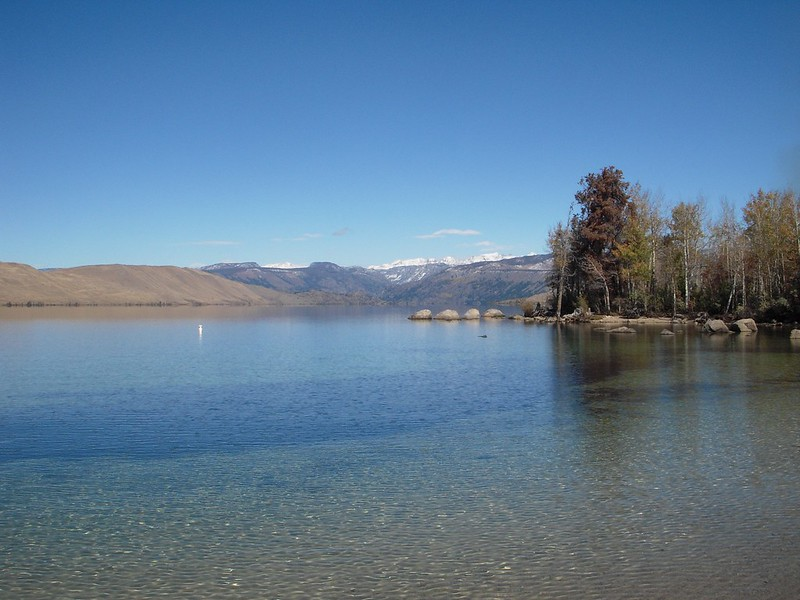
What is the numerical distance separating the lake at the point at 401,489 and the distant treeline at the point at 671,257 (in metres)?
49.8

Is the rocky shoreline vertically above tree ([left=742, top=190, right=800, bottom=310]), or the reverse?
tree ([left=742, top=190, right=800, bottom=310])

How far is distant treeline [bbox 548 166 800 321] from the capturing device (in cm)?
7281

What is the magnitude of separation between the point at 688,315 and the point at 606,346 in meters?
40.3

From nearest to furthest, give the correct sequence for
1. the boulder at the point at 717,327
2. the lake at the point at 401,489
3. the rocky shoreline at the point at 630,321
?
1. the lake at the point at 401,489
2. the rocky shoreline at the point at 630,321
3. the boulder at the point at 717,327

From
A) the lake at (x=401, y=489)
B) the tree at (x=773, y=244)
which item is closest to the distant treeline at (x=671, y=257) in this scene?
the tree at (x=773, y=244)

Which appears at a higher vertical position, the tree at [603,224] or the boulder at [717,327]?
the tree at [603,224]

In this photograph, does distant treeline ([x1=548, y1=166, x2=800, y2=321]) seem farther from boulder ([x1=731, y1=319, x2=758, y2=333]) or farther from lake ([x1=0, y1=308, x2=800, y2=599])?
lake ([x1=0, y1=308, x2=800, y2=599])

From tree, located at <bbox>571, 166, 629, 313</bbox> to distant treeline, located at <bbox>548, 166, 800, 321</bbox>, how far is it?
0.14m

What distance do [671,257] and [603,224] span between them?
33.1ft

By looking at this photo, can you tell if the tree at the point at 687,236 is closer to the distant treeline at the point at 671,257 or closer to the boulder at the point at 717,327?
the distant treeline at the point at 671,257

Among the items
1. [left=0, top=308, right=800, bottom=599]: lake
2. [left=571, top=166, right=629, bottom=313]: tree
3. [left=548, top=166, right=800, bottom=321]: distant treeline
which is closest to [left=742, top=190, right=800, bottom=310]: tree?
[left=548, top=166, right=800, bottom=321]: distant treeline

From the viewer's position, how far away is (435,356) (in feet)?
155

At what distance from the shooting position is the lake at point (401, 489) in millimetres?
9258

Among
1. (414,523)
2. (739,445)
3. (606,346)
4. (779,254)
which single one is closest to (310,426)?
(414,523)
